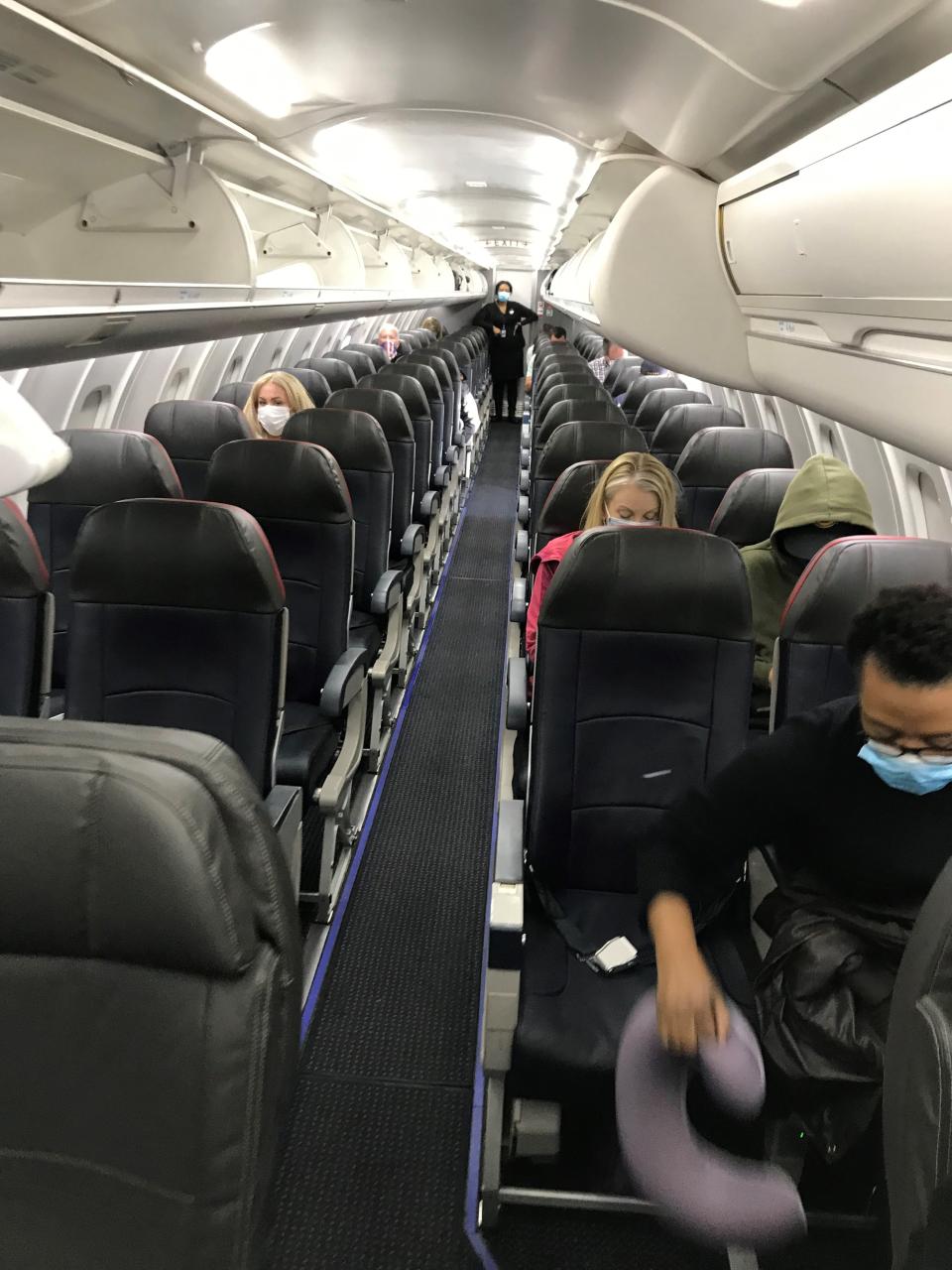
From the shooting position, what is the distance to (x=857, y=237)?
181 centimetres

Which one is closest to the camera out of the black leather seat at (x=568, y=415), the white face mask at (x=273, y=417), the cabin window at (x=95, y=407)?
the white face mask at (x=273, y=417)

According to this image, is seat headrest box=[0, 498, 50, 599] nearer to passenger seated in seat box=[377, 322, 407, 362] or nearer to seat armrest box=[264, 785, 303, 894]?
seat armrest box=[264, 785, 303, 894]

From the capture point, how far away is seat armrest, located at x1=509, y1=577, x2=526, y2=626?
4.10 meters

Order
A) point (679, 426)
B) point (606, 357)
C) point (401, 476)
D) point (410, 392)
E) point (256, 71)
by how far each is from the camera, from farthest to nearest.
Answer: point (606, 357), point (410, 392), point (679, 426), point (401, 476), point (256, 71)

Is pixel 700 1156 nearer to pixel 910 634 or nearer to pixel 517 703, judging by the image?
pixel 910 634

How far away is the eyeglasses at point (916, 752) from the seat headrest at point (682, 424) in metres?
4.85

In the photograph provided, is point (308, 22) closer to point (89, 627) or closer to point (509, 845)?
point (89, 627)

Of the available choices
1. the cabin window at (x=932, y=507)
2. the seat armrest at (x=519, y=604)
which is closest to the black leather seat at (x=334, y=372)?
the seat armrest at (x=519, y=604)

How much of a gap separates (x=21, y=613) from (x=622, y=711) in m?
1.71

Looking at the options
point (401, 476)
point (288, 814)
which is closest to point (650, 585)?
point (288, 814)

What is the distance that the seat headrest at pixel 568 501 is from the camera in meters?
3.91

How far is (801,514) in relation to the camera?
3102 mm

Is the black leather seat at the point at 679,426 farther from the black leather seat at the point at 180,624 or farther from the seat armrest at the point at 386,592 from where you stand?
the black leather seat at the point at 180,624

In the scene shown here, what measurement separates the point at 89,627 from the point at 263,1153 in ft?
6.53
